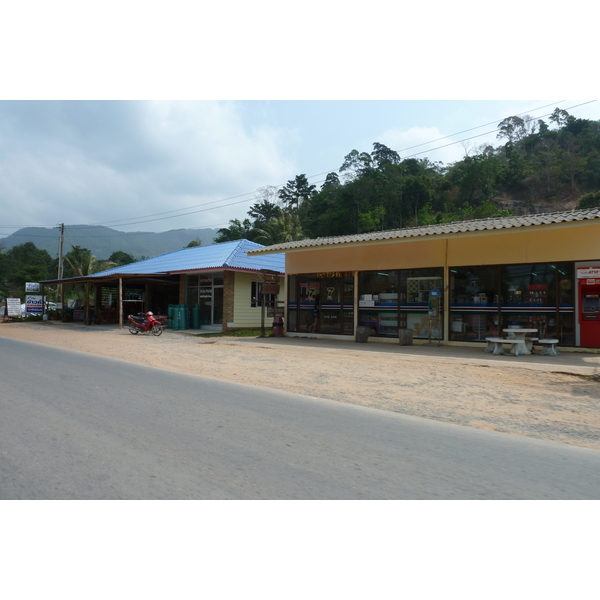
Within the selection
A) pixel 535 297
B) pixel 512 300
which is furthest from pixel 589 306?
pixel 512 300

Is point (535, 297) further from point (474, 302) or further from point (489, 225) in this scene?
point (489, 225)

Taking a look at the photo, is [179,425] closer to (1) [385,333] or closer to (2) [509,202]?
(1) [385,333]

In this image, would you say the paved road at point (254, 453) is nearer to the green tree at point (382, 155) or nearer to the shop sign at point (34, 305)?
the shop sign at point (34, 305)

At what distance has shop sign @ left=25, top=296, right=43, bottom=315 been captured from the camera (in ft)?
107

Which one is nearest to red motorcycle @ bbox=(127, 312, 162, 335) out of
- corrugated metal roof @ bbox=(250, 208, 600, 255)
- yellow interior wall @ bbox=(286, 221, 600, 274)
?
corrugated metal roof @ bbox=(250, 208, 600, 255)

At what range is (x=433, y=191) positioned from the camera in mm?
52375

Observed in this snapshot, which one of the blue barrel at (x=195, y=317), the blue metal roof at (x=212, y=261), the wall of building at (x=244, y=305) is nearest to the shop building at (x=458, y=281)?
the wall of building at (x=244, y=305)

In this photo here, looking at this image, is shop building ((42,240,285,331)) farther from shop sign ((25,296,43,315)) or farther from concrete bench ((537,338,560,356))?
concrete bench ((537,338,560,356))

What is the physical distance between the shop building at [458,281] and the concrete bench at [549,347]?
0.85 metres

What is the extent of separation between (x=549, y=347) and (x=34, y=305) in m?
31.7

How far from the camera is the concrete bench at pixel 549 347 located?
1204 cm

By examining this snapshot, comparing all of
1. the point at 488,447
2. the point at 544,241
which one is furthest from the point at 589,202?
the point at 488,447

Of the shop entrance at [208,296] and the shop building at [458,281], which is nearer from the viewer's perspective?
the shop building at [458,281]
